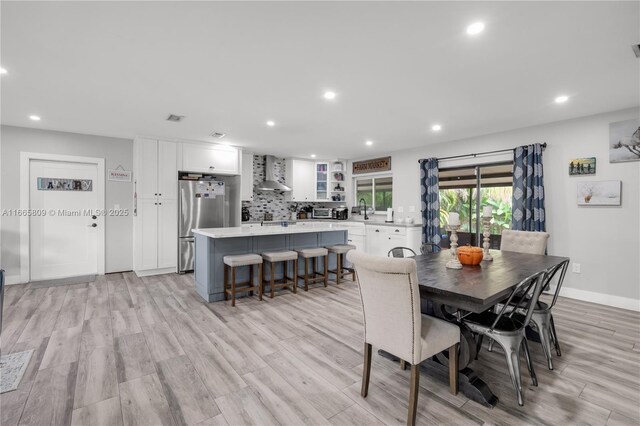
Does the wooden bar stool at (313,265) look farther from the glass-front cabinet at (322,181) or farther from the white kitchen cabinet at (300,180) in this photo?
the glass-front cabinet at (322,181)

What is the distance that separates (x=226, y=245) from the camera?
3887mm

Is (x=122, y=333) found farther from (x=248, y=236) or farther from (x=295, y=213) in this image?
(x=295, y=213)

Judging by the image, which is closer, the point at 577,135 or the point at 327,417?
the point at 327,417

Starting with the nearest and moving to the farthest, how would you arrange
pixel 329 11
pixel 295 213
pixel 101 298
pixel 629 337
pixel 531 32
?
pixel 329 11
pixel 531 32
pixel 629 337
pixel 101 298
pixel 295 213

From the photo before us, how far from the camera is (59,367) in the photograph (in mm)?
2230

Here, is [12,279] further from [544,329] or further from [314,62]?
[544,329]

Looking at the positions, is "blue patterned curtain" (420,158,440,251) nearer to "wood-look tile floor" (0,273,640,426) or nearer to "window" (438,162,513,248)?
"window" (438,162,513,248)

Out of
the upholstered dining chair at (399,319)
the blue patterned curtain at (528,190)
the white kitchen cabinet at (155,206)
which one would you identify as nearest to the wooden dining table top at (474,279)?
the upholstered dining chair at (399,319)

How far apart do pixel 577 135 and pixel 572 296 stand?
217 cm

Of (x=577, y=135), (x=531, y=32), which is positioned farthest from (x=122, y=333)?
(x=577, y=135)

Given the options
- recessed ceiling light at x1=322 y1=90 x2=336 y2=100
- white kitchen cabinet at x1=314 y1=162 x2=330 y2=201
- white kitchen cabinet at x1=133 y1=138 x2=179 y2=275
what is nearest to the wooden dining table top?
recessed ceiling light at x1=322 y1=90 x2=336 y2=100

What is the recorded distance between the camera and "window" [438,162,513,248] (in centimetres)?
482

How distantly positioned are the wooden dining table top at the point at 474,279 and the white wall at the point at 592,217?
166 centimetres

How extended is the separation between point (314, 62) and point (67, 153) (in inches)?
182
